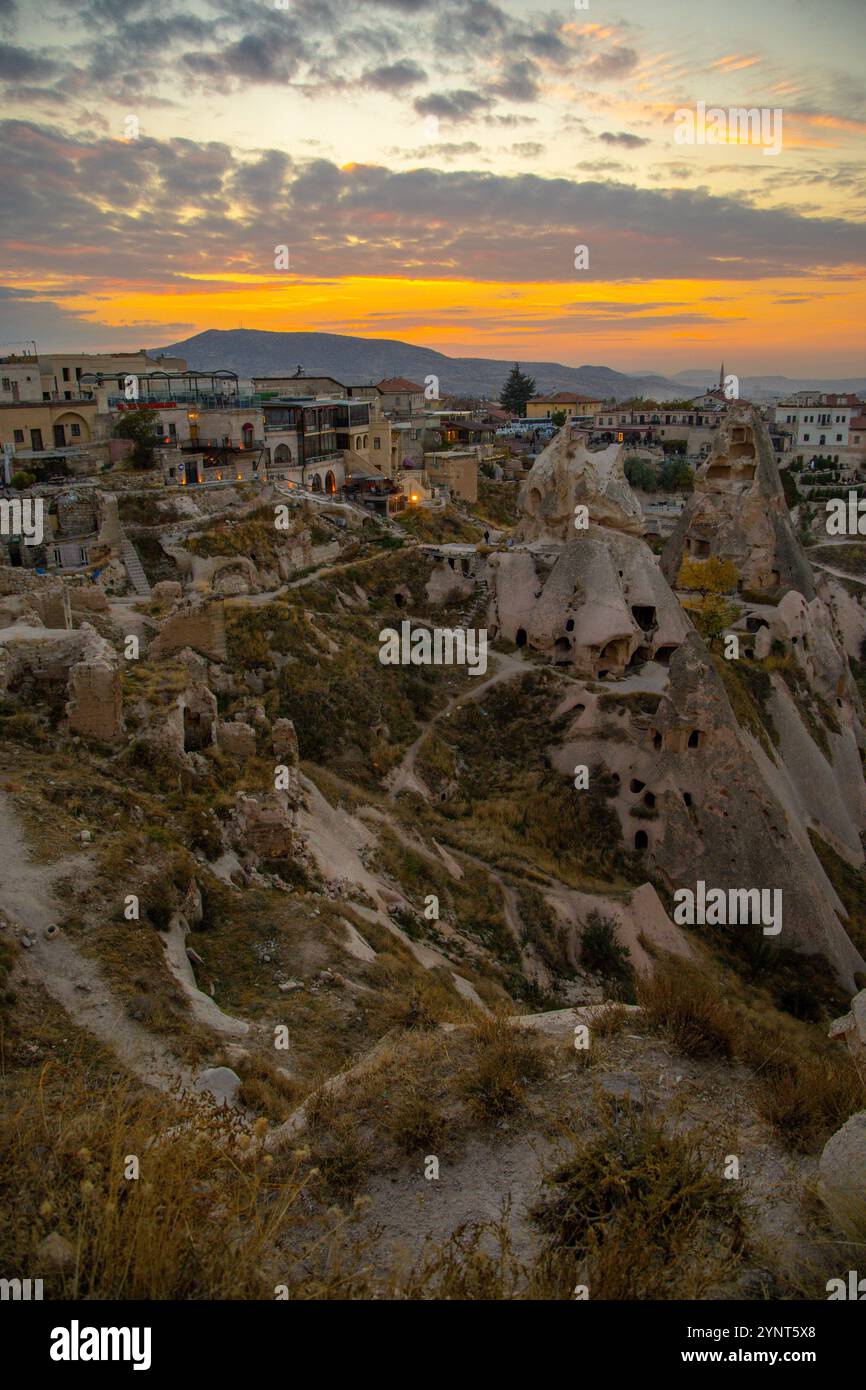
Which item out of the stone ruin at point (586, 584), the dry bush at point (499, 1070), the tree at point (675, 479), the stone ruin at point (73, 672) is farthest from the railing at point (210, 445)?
the dry bush at point (499, 1070)

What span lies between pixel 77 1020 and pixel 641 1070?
5.84 meters

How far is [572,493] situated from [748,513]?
8.82 metres

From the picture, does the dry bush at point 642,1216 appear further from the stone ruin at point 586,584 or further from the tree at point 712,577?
the tree at point 712,577

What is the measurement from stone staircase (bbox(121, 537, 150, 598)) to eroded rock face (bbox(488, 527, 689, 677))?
13611 mm

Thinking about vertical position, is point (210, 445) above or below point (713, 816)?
above

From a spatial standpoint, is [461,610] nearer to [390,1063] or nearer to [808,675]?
[808,675]

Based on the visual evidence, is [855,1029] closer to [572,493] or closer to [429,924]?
[429,924]

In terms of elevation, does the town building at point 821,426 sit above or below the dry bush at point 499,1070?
above

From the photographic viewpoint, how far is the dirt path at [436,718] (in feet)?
83.6

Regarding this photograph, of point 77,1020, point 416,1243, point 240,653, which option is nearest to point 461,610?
point 240,653

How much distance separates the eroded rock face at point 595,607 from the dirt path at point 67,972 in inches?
859

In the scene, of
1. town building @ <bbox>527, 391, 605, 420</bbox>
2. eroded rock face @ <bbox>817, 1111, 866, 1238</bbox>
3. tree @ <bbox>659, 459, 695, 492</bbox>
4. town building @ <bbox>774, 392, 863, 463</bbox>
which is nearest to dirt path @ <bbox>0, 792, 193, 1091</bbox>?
eroded rock face @ <bbox>817, 1111, 866, 1238</bbox>

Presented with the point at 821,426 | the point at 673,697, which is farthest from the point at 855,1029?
the point at 821,426

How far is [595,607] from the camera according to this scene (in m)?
30.9
